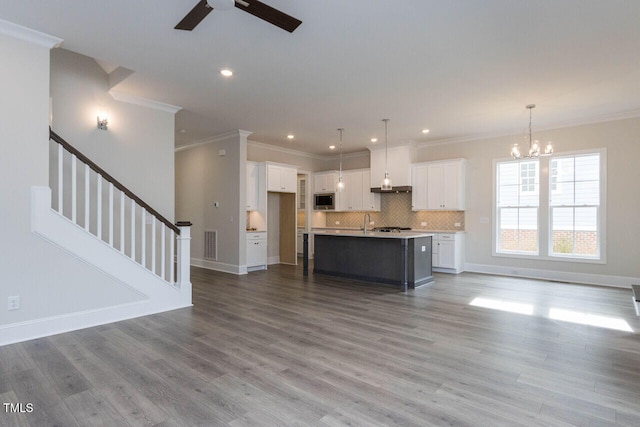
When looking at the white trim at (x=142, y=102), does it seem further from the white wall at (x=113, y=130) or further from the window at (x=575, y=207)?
the window at (x=575, y=207)

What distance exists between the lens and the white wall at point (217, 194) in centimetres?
726

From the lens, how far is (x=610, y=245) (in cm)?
611

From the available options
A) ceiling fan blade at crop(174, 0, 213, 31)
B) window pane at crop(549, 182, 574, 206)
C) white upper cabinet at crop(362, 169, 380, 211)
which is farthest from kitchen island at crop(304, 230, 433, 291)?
ceiling fan blade at crop(174, 0, 213, 31)

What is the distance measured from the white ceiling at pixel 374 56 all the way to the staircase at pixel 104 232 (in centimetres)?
136

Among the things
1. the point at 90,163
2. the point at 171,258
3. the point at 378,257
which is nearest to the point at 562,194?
the point at 378,257

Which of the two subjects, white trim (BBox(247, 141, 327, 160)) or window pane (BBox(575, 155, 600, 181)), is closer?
window pane (BBox(575, 155, 600, 181))

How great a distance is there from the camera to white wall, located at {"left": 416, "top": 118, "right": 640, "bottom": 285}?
234 inches

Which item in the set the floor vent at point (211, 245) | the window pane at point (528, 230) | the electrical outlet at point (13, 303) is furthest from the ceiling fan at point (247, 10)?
the window pane at point (528, 230)

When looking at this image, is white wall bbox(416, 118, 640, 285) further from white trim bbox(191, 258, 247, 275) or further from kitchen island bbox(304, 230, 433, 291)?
white trim bbox(191, 258, 247, 275)

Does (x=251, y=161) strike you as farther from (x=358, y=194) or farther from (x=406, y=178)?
(x=406, y=178)

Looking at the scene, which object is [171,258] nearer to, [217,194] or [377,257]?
[217,194]

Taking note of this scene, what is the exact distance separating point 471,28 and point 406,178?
500 centimetres

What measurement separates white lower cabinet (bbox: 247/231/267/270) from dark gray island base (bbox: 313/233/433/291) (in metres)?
1.35

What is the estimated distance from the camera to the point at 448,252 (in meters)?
7.41
